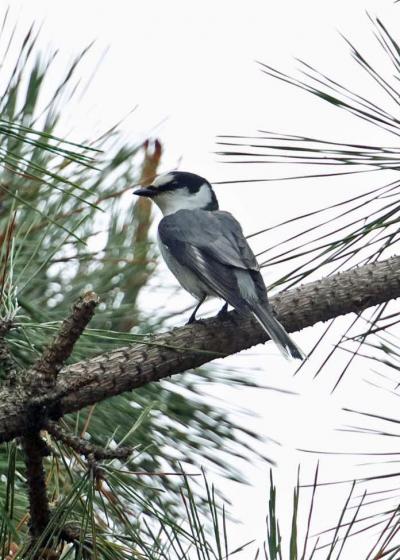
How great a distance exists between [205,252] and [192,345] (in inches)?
50.6

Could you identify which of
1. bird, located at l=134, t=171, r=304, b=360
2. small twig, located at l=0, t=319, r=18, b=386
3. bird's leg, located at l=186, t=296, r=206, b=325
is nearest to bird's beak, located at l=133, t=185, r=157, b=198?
bird, located at l=134, t=171, r=304, b=360

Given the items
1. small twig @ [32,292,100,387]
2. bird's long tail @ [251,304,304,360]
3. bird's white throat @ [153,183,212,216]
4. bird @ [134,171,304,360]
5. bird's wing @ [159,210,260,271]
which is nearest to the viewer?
small twig @ [32,292,100,387]

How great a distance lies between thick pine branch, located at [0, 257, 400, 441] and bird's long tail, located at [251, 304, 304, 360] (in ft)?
0.11

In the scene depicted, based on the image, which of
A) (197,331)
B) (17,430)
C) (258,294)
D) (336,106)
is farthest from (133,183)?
(17,430)

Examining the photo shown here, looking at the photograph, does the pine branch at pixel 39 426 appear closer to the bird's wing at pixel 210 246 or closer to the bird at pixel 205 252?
the bird at pixel 205 252

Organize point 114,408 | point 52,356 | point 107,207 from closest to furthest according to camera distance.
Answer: point 52,356
point 114,408
point 107,207

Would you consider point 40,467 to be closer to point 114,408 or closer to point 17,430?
point 17,430

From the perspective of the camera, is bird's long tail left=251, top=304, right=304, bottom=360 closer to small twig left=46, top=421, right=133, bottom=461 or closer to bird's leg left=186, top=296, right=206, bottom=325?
bird's leg left=186, top=296, right=206, bottom=325

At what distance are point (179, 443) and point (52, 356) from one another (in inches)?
47.4

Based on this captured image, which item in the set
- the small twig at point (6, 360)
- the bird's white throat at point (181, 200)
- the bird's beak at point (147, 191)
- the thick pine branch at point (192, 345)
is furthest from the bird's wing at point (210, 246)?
the small twig at point (6, 360)

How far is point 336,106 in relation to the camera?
2053mm

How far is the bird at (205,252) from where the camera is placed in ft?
10.1

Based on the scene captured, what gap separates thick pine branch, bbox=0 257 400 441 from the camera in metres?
1.75

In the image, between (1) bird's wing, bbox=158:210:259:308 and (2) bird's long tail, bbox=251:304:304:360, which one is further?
(1) bird's wing, bbox=158:210:259:308
